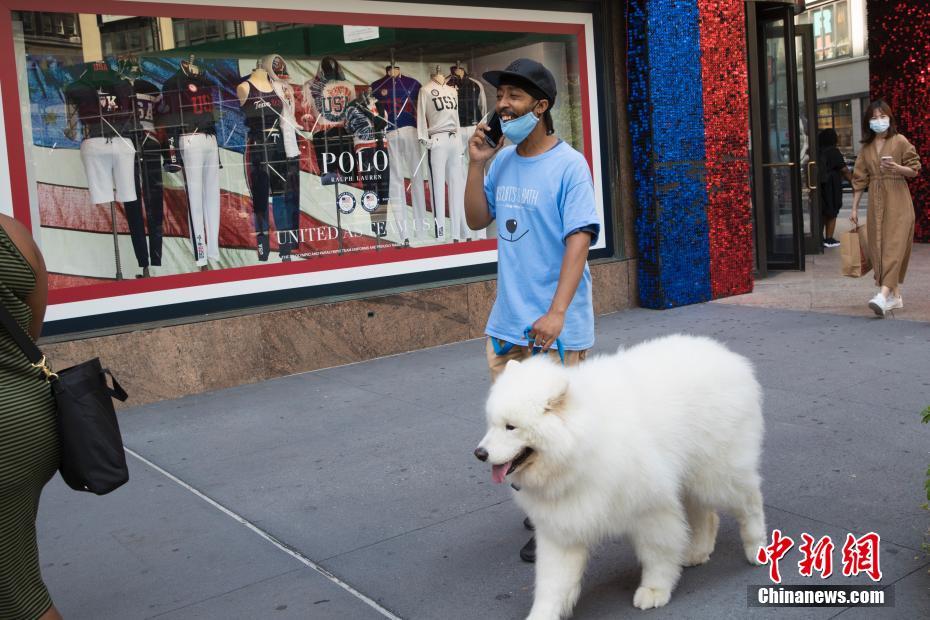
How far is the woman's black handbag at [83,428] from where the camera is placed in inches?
107

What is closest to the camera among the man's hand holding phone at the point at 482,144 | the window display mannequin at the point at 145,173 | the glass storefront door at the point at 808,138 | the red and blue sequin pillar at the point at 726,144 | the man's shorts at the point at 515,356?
the man's hand holding phone at the point at 482,144

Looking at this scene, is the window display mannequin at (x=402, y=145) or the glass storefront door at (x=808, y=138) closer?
the window display mannequin at (x=402, y=145)

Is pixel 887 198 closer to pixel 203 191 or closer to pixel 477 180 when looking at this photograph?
pixel 477 180

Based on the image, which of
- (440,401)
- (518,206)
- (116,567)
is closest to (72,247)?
(440,401)

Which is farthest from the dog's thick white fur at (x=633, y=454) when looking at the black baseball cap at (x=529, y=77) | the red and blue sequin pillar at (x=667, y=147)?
the red and blue sequin pillar at (x=667, y=147)

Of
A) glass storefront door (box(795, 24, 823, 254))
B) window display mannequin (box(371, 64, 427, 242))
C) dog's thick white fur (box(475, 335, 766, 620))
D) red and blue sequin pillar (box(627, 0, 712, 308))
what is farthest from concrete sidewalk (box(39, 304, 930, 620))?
glass storefront door (box(795, 24, 823, 254))

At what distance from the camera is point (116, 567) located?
4.14 meters

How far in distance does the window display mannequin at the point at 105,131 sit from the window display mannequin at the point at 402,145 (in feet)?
7.63

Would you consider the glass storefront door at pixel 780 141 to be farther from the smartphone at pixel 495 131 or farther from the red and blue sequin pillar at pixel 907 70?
the smartphone at pixel 495 131

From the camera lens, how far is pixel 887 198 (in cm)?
840

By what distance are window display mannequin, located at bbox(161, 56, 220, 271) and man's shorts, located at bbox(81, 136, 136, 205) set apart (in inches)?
15.6

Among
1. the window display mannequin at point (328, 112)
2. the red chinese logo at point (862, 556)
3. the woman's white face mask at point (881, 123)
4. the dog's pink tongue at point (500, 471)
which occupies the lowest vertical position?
the red chinese logo at point (862, 556)

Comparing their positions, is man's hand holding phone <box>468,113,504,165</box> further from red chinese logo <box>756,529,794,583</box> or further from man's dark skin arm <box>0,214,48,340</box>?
red chinese logo <box>756,529,794,583</box>

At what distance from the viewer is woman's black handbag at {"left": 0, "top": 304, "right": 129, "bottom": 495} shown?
107 inches
